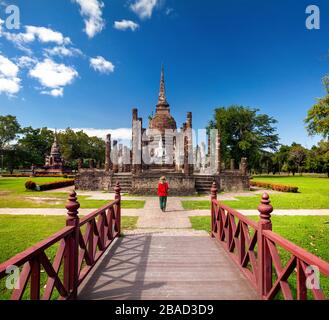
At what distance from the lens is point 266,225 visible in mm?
3779

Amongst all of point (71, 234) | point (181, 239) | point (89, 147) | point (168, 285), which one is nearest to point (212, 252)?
point (181, 239)

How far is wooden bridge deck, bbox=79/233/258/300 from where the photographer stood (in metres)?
4.08

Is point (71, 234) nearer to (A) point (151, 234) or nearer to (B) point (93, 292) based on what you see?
(B) point (93, 292)

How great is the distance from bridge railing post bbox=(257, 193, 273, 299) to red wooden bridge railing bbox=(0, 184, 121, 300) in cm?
272

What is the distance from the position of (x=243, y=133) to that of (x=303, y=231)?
47.7 metres

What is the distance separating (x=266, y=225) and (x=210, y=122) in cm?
5607

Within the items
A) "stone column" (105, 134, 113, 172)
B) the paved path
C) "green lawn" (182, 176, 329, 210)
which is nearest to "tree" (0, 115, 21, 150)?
"stone column" (105, 134, 113, 172)

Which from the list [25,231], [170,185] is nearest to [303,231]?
[25,231]

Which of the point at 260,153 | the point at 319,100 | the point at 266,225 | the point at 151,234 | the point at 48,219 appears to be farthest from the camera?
the point at 260,153

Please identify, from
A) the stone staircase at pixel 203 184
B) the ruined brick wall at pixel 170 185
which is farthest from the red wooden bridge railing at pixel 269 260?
the stone staircase at pixel 203 184

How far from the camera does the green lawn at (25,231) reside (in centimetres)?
628

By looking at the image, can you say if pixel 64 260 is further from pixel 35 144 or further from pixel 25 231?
pixel 35 144

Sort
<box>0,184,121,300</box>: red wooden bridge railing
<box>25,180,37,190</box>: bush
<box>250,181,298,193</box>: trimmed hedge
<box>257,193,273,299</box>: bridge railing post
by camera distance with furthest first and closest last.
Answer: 1. <box>250,181,298,193</box>: trimmed hedge
2. <box>25,180,37,190</box>: bush
3. <box>257,193,273,299</box>: bridge railing post
4. <box>0,184,121,300</box>: red wooden bridge railing

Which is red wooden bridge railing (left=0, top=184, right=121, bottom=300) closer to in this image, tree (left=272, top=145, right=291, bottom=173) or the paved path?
the paved path
